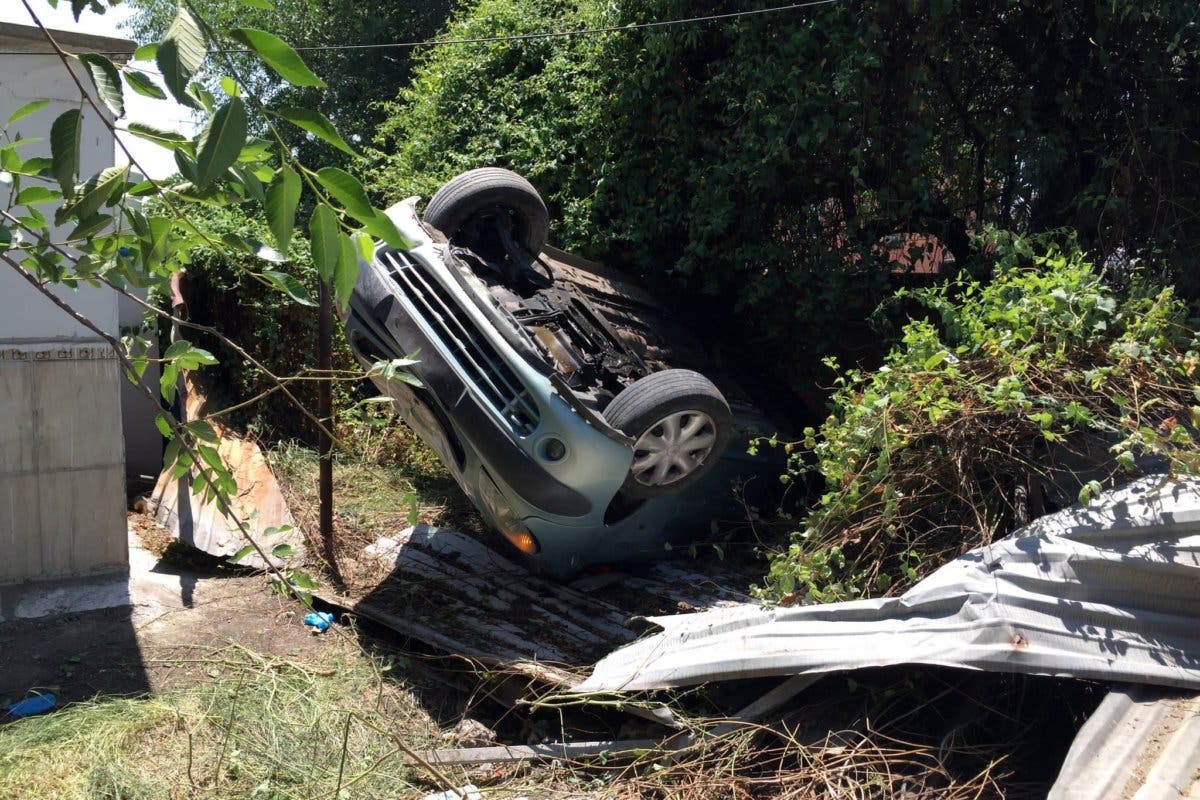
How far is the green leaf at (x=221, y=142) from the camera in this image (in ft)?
4.11

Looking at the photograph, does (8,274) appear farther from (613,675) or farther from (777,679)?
(777,679)

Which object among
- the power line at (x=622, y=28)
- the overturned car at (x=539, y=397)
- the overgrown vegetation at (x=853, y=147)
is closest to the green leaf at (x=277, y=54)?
the overturned car at (x=539, y=397)

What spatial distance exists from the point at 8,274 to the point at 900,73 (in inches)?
218

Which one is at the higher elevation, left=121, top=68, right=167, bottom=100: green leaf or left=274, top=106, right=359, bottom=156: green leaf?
left=121, top=68, right=167, bottom=100: green leaf

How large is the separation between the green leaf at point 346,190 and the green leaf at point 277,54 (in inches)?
5.1

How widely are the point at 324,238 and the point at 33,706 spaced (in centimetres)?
422

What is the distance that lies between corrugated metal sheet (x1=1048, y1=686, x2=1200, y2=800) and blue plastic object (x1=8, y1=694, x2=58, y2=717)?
421 centimetres

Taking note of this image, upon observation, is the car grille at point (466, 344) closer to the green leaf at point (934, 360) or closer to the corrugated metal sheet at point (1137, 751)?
the green leaf at point (934, 360)

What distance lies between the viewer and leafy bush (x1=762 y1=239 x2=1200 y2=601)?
398 centimetres

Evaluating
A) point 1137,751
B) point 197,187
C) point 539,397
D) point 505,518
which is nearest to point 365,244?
point 197,187

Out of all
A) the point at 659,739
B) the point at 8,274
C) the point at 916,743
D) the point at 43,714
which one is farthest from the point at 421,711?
the point at 8,274

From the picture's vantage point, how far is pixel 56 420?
5918mm

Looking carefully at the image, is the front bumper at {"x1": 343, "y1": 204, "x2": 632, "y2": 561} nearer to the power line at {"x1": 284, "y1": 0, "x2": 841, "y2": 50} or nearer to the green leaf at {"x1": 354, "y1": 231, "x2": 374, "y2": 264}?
the power line at {"x1": 284, "y1": 0, "x2": 841, "y2": 50}

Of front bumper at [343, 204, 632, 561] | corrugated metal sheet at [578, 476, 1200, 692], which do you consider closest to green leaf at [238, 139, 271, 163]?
corrugated metal sheet at [578, 476, 1200, 692]
